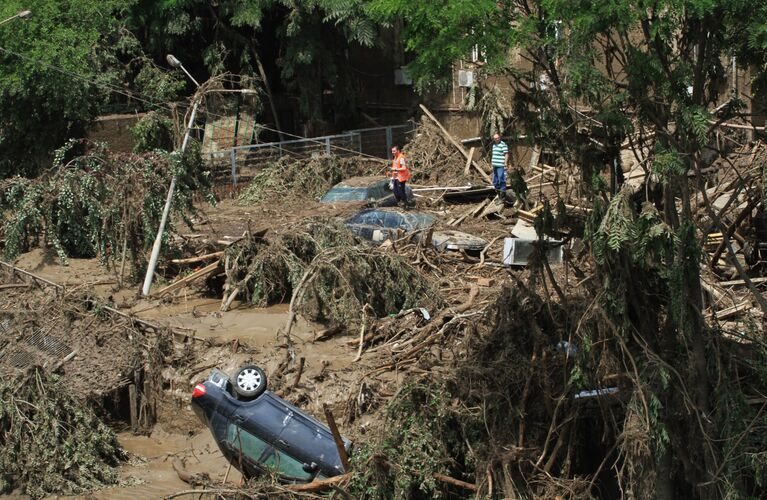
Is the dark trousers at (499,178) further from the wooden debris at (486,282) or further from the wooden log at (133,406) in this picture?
the wooden log at (133,406)

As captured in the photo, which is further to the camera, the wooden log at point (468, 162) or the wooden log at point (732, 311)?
the wooden log at point (468, 162)

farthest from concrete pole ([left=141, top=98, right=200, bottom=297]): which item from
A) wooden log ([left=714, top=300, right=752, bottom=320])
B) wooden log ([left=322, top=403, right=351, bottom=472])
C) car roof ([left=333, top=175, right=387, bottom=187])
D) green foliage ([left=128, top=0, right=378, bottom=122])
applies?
wooden log ([left=714, top=300, right=752, bottom=320])

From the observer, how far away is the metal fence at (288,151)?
29109 millimetres

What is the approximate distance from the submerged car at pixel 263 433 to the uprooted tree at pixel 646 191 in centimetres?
230

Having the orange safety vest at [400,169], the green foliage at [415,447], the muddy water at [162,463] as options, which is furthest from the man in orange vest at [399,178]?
the green foliage at [415,447]

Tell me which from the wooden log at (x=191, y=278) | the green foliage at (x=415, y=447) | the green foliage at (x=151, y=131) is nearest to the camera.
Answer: the green foliage at (x=415, y=447)

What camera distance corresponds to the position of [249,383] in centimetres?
1325

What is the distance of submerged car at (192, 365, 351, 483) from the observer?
12.7 m

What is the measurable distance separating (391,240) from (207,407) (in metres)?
7.35

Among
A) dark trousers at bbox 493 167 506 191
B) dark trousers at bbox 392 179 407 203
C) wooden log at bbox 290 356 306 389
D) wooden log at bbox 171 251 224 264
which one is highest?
dark trousers at bbox 493 167 506 191

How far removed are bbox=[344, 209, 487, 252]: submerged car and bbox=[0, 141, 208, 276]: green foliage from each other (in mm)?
3260

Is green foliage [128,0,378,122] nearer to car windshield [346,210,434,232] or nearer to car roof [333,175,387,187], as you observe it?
car roof [333,175,387,187]

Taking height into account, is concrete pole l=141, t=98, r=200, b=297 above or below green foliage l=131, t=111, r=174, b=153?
below

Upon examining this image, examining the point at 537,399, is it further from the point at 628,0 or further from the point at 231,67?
the point at 231,67
